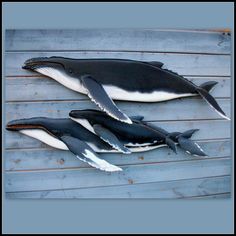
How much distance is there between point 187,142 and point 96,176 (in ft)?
1.83

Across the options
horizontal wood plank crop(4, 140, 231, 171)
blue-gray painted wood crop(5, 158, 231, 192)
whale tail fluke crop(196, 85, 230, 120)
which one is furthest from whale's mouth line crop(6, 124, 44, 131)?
whale tail fluke crop(196, 85, 230, 120)

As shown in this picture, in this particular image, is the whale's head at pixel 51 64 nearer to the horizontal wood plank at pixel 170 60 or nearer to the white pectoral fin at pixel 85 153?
the horizontal wood plank at pixel 170 60

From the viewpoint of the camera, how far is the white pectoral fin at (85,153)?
1533 mm

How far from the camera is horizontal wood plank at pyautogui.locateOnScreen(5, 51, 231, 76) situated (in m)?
1.64

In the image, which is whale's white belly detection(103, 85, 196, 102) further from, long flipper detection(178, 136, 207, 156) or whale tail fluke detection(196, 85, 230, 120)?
long flipper detection(178, 136, 207, 156)

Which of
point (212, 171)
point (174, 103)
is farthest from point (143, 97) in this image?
point (212, 171)

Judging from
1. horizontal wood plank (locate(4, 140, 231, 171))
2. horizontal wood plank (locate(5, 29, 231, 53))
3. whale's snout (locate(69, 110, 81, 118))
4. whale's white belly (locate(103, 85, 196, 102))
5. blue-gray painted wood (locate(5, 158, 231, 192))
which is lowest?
blue-gray painted wood (locate(5, 158, 231, 192))

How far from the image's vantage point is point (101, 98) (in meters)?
1.53

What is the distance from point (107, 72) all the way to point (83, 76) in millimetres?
135

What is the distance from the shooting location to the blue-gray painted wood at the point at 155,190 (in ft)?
5.52

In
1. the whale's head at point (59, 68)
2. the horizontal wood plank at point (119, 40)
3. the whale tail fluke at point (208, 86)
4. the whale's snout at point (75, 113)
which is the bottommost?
the whale's snout at point (75, 113)

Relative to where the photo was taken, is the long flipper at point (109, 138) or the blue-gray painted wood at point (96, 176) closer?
the long flipper at point (109, 138)

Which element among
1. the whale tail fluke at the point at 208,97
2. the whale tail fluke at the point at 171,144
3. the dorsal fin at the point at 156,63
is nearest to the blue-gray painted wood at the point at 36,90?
the dorsal fin at the point at 156,63

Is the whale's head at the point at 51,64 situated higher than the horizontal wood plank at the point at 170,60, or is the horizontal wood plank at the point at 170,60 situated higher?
the horizontal wood plank at the point at 170,60
